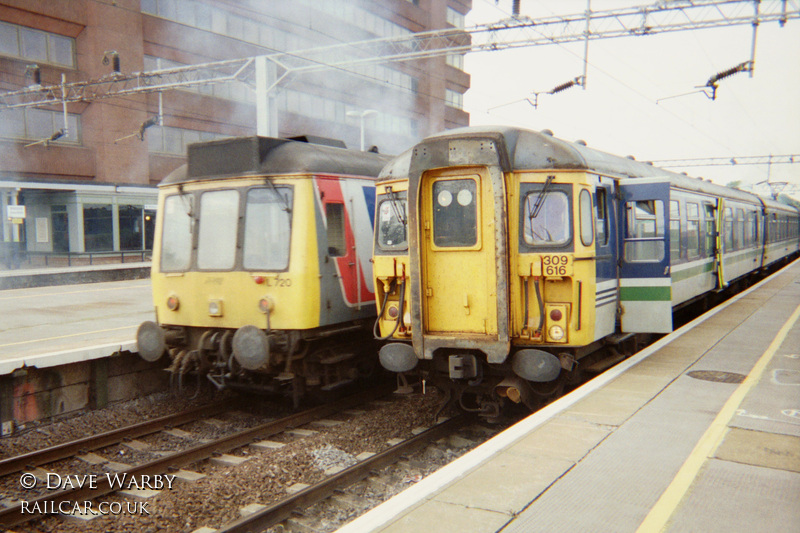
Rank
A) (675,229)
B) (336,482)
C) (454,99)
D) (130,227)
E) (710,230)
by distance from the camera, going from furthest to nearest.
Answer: (454,99), (130,227), (710,230), (675,229), (336,482)

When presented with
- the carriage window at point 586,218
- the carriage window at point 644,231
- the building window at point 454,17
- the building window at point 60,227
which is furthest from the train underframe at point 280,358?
the building window at point 454,17

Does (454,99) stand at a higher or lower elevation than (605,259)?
higher

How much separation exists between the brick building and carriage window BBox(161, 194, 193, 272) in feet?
50.3

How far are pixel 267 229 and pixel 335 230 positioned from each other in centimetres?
88

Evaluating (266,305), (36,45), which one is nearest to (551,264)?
(266,305)

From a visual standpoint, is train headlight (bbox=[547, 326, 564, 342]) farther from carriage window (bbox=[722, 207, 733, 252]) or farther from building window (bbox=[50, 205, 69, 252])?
building window (bbox=[50, 205, 69, 252])

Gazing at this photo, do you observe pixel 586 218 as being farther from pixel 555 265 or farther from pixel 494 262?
pixel 494 262

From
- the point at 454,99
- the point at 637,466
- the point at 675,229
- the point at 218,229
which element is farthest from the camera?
the point at 454,99

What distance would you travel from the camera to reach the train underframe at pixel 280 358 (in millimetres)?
7426

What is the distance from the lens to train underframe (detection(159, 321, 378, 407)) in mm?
7426

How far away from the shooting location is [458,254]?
21.5ft

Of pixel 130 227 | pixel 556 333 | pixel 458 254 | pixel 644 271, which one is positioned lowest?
pixel 556 333
